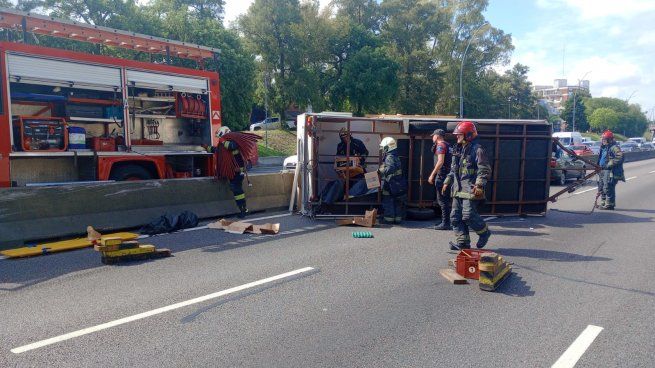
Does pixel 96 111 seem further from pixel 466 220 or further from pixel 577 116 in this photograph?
pixel 577 116

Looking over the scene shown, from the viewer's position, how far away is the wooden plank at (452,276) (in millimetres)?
5852

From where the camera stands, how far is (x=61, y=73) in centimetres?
907

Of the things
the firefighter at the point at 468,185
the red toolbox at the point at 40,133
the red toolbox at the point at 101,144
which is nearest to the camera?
the firefighter at the point at 468,185

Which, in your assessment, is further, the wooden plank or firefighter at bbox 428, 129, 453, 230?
firefighter at bbox 428, 129, 453, 230

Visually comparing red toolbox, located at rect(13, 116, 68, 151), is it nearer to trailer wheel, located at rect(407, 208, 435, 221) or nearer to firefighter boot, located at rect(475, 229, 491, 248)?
trailer wheel, located at rect(407, 208, 435, 221)

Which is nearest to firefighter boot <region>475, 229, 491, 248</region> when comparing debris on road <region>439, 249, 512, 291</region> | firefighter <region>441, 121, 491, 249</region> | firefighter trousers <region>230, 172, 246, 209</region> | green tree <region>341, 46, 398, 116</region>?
firefighter <region>441, 121, 491, 249</region>

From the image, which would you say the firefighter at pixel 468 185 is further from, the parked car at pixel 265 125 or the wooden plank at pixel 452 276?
the parked car at pixel 265 125

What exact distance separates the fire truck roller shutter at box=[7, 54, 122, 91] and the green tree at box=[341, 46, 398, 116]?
30.8 metres

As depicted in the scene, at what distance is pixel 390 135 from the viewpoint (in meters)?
10.9

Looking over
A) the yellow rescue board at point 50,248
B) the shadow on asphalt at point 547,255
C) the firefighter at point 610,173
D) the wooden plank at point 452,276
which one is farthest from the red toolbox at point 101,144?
the firefighter at point 610,173

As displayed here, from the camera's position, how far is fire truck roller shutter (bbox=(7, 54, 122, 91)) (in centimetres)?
846

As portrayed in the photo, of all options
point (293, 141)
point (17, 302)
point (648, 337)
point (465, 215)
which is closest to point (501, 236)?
point (465, 215)

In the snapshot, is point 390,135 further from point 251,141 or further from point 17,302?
point 17,302

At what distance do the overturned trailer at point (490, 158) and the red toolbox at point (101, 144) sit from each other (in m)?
3.71
